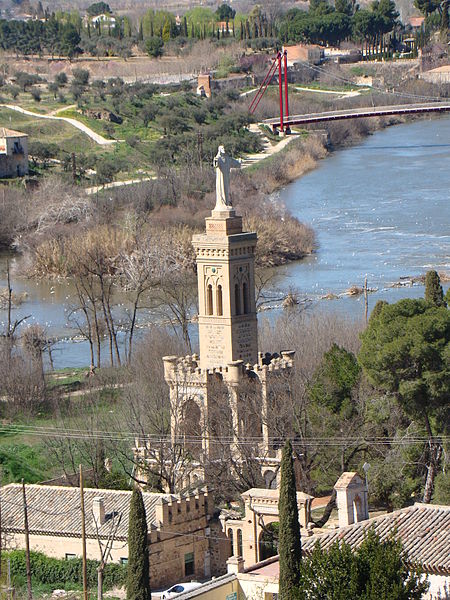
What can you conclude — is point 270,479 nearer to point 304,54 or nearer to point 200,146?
point 200,146

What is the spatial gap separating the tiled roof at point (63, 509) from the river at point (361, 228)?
42.9 feet

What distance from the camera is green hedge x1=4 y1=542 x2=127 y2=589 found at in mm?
24016

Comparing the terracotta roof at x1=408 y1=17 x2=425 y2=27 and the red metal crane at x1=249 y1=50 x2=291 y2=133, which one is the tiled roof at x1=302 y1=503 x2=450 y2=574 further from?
the terracotta roof at x1=408 y1=17 x2=425 y2=27

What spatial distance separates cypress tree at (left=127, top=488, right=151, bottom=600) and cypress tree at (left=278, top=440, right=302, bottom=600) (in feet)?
Result: 5.75

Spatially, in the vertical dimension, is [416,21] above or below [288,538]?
below

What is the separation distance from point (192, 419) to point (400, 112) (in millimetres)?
63183

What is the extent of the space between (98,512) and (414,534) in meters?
5.32

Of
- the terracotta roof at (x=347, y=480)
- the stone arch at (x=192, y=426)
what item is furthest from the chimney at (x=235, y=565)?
the stone arch at (x=192, y=426)

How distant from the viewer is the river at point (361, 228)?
47000 mm

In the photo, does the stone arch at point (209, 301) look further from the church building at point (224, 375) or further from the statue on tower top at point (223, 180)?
the statue on tower top at point (223, 180)

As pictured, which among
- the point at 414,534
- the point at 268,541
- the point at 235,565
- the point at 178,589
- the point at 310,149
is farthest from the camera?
the point at 310,149

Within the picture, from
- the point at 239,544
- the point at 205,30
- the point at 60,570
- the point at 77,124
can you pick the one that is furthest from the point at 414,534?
the point at 205,30

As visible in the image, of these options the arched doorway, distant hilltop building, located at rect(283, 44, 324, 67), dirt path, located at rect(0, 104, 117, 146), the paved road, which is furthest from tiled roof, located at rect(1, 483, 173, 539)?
distant hilltop building, located at rect(283, 44, 324, 67)

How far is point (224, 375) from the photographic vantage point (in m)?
28.3
